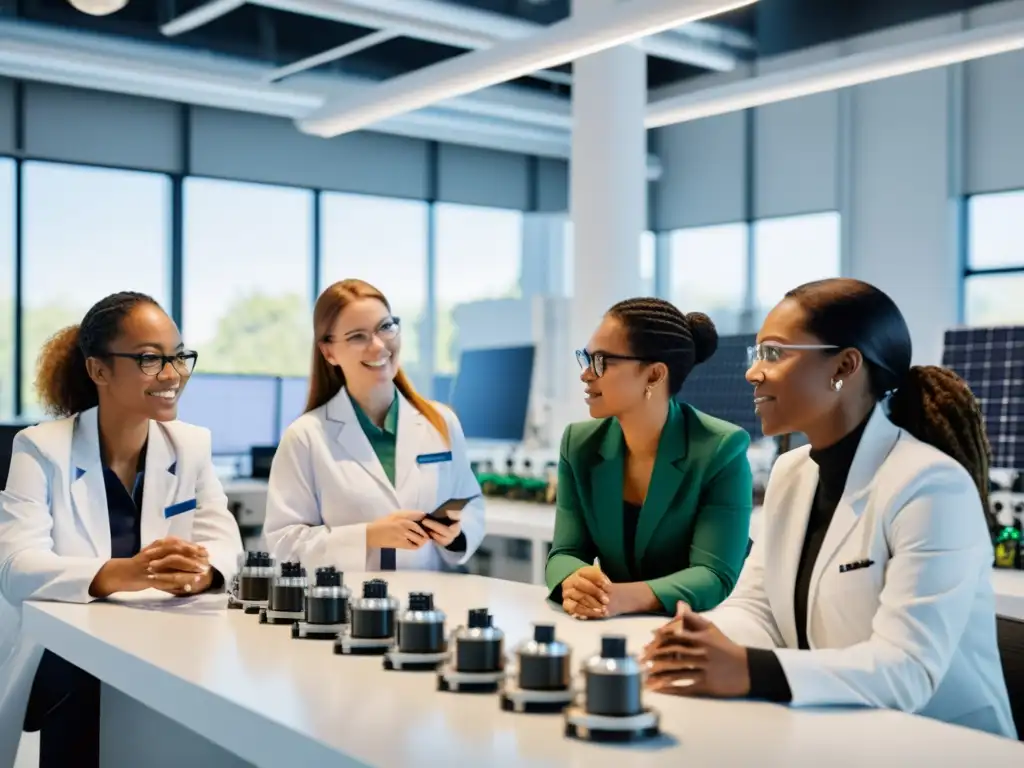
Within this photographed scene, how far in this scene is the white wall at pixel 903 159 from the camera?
400 inches

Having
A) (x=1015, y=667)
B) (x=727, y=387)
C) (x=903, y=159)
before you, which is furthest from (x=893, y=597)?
(x=903, y=159)

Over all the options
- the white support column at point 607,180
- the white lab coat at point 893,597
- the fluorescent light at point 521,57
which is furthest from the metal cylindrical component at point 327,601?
the white support column at point 607,180

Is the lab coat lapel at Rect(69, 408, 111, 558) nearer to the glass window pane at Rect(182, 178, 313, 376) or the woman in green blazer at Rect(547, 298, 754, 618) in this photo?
the woman in green blazer at Rect(547, 298, 754, 618)

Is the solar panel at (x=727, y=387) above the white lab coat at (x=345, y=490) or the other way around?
above

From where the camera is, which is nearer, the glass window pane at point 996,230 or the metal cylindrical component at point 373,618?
the metal cylindrical component at point 373,618

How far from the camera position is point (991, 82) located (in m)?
10.1

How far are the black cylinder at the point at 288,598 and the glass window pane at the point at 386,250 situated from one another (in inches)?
366

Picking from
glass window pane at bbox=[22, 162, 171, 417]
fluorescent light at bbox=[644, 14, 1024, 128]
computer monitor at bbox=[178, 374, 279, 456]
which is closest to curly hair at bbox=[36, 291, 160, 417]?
fluorescent light at bbox=[644, 14, 1024, 128]

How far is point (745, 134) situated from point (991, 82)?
2708 millimetres

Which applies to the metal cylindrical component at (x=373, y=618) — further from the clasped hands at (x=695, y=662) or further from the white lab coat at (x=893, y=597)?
the white lab coat at (x=893, y=597)

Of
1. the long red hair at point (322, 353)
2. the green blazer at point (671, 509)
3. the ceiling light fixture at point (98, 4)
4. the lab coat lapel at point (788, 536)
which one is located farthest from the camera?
the ceiling light fixture at point (98, 4)

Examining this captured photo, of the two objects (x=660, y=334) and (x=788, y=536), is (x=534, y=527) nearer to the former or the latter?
(x=660, y=334)

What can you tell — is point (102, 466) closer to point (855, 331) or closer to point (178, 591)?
point (178, 591)

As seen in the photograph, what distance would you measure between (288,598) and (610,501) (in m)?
0.79
